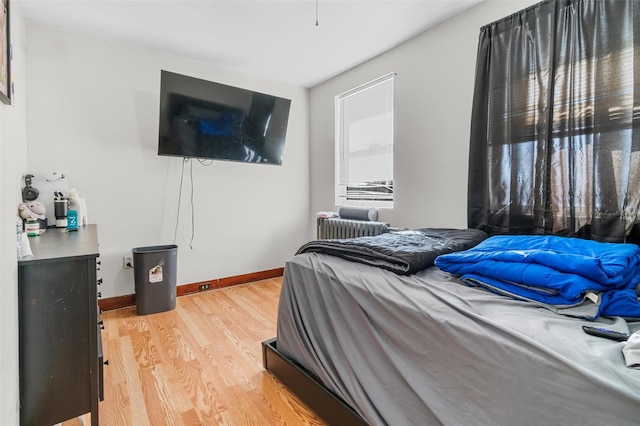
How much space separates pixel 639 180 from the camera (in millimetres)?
1499

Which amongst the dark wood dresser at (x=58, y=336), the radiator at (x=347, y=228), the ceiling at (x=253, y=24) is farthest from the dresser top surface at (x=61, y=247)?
the radiator at (x=347, y=228)

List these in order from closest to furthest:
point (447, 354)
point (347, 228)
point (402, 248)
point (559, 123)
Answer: point (447, 354) < point (402, 248) < point (559, 123) < point (347, 228)

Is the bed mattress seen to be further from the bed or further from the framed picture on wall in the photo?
the framed picture on wall

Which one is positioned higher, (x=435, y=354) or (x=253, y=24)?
(x=253, y=24)

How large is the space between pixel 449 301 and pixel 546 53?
1.74 metres

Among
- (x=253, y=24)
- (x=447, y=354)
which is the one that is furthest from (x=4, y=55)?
(x=447, y=354)

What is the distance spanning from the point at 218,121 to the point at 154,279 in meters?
1.54

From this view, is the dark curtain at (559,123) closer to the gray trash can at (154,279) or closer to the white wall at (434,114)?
the white wall at (434,114)

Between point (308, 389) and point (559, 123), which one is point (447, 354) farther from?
point (559, 123)

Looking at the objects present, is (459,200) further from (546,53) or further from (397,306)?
(397,306)

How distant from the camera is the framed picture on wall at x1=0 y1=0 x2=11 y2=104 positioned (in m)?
1.07

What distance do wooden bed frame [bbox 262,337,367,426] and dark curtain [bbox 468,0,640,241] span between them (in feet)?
5.02

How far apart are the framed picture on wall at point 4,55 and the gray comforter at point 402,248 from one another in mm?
1440

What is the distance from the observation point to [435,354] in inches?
38.1
